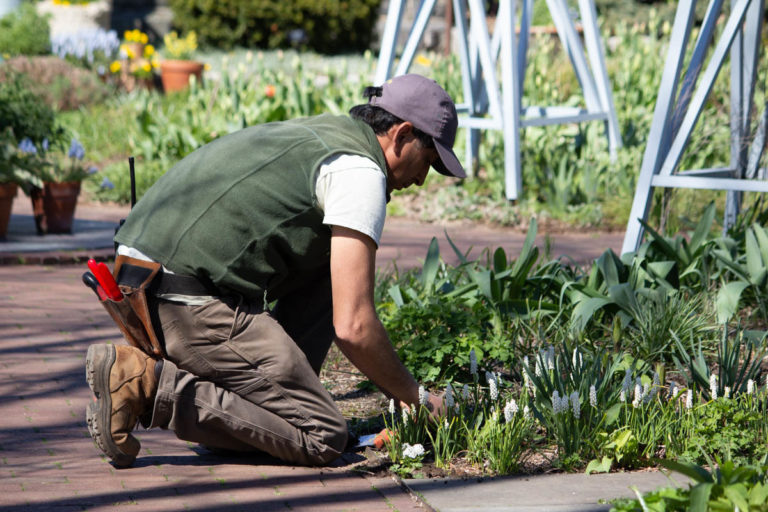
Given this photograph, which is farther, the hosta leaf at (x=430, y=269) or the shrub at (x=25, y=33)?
the shrub at (x=25, y=33)

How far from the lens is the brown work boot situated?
314 cm

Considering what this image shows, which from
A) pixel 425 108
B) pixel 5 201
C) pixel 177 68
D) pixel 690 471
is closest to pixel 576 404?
pixel 690 471

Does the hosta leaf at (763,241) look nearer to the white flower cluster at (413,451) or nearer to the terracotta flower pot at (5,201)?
the white flower cluster at (413,451)

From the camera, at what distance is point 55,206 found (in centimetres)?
694

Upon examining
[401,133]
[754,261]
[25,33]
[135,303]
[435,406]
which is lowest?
[435,406]

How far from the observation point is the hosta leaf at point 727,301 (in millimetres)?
4262

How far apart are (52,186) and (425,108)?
4.35m

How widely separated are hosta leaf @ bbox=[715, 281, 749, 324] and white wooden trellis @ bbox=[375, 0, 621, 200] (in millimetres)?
3967

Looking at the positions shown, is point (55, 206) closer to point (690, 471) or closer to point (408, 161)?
point (408, 161)

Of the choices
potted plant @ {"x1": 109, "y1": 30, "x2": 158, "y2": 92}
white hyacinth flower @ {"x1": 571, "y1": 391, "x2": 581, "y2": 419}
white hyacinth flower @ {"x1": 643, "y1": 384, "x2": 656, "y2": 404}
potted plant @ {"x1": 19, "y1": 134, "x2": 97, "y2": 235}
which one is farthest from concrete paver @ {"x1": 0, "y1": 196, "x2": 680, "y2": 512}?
potted plant @ {"x1": 109, "y1": 30, "x2": 158, "y2": 92}

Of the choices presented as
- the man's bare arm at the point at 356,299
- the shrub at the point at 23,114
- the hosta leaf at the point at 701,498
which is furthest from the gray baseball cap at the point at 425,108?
the shrub at the point at 23,114

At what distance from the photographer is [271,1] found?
1797 centimetres

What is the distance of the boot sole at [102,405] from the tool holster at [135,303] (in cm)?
13

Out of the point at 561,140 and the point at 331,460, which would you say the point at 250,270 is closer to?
the point at 331,460
